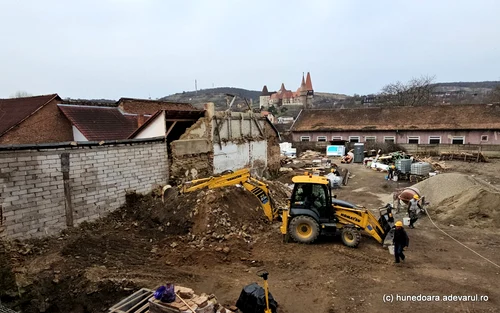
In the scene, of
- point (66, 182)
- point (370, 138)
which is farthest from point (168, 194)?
point (370, 138)

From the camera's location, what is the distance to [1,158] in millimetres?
8578

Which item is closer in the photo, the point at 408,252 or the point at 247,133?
the point at 408,252

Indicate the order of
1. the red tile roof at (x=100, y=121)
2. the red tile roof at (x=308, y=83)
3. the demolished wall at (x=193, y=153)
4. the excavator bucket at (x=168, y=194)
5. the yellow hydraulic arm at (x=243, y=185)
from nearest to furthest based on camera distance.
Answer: the yellow hydraulic arm at (x=243, y=185) < the excavator bucket at (x=168, y=194) < the demolished wall at (x=193, y=153) < the red tile roof at (x=100, y=121) < the red tile roof at (x=308, y=83)

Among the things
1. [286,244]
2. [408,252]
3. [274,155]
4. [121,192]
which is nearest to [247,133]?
[274,155]

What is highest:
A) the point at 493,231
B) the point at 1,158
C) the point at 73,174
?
the point at 1,158

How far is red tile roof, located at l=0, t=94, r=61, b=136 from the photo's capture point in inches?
695

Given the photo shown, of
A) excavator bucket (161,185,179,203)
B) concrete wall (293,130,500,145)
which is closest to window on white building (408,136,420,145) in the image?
concrete wall (293,130,500,145)

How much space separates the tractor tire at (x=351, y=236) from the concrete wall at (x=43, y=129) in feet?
55.1

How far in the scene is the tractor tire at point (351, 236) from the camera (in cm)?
924

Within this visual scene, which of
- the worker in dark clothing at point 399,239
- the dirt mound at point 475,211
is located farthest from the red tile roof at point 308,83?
the worker in dark clothing at point 399,239

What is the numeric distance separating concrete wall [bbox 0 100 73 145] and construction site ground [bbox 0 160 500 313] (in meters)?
9.59

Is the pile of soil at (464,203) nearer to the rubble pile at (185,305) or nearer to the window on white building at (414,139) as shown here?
the rubble pile at (185,305)

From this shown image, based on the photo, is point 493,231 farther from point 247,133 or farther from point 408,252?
point 247,133

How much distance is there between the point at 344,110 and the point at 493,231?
2963cm
